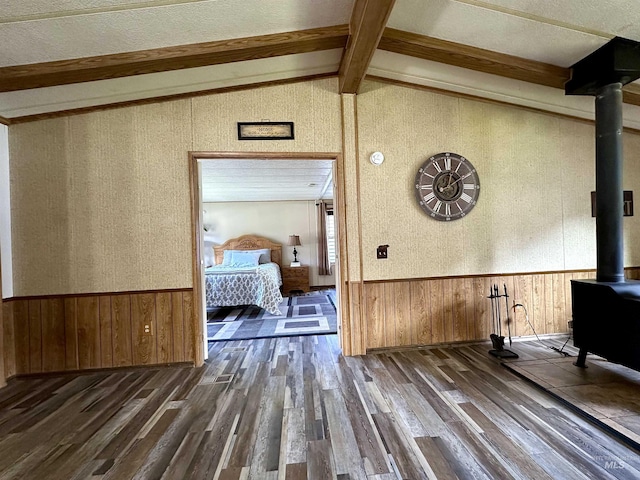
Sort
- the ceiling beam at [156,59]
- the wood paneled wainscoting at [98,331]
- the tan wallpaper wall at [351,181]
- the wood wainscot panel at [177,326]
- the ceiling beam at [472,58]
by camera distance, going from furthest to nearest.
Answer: the tan wallpaper wall at [351,181] < the wood wainscot panel at [177,326] < the wood paneled wainscoting at [98,331] < the ceiling beam at [472,58] < the ceiling beam at [156,59]

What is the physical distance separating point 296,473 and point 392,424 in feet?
2.21

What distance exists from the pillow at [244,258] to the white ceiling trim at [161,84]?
404 centimetres

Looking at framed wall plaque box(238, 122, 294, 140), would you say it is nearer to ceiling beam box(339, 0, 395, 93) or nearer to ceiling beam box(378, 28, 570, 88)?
ceiling beam box(339, 0, 395, 93)

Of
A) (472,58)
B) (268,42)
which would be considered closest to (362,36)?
(268,42)

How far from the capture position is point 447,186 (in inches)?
119

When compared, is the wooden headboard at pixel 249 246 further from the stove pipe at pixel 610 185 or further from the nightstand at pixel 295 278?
the stove pipe at pixel 610 185

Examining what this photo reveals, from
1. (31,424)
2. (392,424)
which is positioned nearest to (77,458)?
(31,424)

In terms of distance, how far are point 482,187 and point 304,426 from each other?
283 centimetres

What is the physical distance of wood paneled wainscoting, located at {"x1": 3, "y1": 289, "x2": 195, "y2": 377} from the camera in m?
2.65

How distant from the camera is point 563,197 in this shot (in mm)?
3244

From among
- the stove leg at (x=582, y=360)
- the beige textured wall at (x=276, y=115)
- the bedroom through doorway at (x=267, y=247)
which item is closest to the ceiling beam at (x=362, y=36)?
the beige textured wall at (x=276, y=115)

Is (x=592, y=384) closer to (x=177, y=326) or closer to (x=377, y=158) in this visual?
(x=377, y=158)

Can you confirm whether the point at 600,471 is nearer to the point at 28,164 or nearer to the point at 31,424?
the point at 31,424

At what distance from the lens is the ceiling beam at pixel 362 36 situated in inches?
67.3
